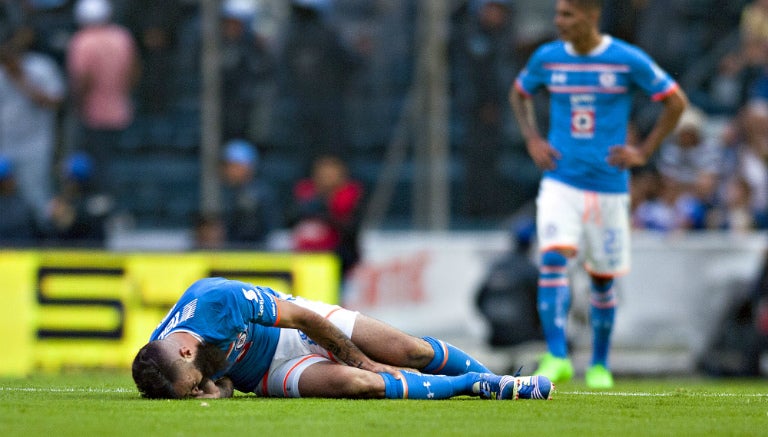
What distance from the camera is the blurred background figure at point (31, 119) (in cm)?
1565

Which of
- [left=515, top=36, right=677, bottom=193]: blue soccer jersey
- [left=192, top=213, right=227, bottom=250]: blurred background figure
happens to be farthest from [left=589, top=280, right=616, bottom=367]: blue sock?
[left=192, top=213, right=227, bottom=250]: blurred background figure

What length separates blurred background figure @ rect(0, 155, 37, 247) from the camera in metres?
15.3

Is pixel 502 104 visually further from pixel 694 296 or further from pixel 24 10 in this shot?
pixel 24 10

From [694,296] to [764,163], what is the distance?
1593 mm

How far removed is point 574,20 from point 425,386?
3367 millimetres

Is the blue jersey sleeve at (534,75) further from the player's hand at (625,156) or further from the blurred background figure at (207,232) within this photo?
the blurred background figure at (207,232)

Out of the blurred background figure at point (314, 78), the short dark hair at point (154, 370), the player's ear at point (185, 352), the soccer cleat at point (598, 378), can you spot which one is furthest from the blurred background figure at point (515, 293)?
the player's ear at point (185, 352)

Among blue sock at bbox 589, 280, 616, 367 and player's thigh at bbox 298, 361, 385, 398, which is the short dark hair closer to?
player's thigh at bbox 298, 361, 385, 398

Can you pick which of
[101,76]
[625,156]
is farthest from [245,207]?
[625,156]

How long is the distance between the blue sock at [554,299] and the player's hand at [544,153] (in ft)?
2.23

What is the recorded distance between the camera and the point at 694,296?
49.9ft

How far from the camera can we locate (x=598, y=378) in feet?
34.7

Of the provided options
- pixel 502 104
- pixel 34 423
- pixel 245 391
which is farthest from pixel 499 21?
pixel 34 423

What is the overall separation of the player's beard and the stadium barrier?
22.7 feet
